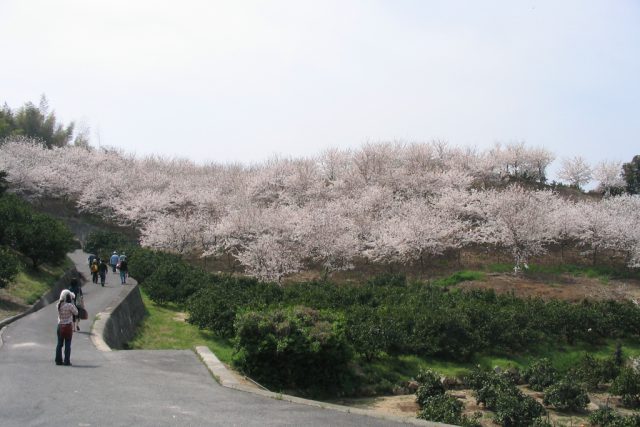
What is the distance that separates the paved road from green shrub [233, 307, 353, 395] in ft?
4.29

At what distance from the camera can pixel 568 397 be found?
1503 centimetres

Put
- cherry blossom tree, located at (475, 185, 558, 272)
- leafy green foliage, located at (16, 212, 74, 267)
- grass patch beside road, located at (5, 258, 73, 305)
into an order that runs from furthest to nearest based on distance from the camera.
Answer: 1. cherry blossom tree, located at (475, 185, 558, 272)
2. leafy green foliage, located at (16, 212, 74, 267)
3. grass patch beside road, located at (5, 258, 73, 305)

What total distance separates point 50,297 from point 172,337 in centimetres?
514

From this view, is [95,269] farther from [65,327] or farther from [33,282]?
[65,327]

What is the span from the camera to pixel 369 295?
24453 millimetres

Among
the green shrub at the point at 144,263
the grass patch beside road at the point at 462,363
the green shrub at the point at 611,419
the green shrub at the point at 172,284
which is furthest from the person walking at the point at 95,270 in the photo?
the green shrub at the point at 611,419

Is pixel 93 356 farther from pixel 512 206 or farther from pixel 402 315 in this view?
pixel 512 206

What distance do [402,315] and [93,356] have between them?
1106cm

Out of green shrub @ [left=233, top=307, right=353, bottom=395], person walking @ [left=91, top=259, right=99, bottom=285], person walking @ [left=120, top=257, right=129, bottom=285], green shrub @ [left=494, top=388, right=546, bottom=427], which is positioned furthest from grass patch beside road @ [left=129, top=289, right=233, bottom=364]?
green shrub @ [left=494, top=388, right=546, bottom=427]

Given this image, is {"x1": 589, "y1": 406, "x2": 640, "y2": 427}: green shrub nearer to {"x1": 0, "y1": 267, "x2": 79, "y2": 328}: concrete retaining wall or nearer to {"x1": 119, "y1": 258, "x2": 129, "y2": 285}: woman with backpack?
{"x1": 0, "y1": 267, "x2": 79, "y2": 328}: concrete retaining wall

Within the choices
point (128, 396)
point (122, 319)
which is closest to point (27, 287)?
point (122, 319)

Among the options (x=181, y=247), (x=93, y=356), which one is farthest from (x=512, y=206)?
(x=93, y=356)

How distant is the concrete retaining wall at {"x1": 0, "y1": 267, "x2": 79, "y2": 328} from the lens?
52.5 feet

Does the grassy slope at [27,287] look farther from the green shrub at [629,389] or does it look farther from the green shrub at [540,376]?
the green shrub at [629,389]
